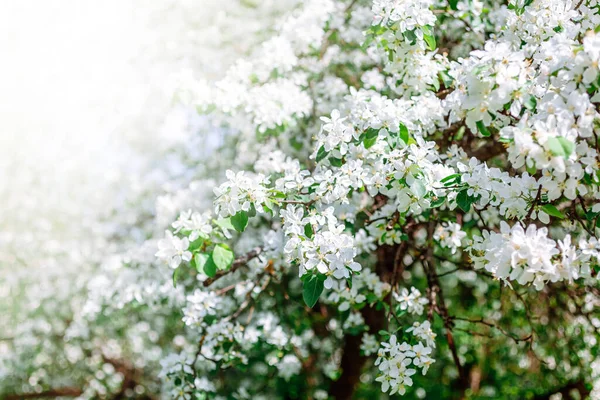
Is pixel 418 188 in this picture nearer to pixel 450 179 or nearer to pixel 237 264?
pixel 450 179

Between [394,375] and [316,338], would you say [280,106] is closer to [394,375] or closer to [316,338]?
[394,375]

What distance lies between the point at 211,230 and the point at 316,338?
322cm

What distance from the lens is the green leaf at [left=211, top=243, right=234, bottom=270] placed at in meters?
2.23

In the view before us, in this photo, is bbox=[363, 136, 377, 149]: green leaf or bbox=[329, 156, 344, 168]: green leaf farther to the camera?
bbox=[329, 156, 344, 168]: green leaf

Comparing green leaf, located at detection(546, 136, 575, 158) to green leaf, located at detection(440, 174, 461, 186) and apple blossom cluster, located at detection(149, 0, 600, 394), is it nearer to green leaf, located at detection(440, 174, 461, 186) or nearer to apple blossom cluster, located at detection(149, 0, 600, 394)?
apple blossom cluster, located at detection(149, 0, 600, 394)

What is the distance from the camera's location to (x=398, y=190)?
6.95 feet

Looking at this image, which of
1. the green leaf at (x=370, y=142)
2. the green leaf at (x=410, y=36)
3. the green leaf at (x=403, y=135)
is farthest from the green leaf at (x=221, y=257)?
→ the green leaf at (x=410, y=36)

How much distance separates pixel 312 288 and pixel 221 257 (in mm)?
519

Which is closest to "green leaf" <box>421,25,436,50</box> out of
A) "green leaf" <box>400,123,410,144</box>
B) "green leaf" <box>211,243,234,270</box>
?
"green leaf" <box>400,123,410,144</box>

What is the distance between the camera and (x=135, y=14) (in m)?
5.74

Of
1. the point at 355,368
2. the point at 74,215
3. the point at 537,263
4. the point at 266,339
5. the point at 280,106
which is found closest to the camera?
the point at 537,263

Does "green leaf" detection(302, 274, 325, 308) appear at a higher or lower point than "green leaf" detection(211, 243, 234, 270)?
higher

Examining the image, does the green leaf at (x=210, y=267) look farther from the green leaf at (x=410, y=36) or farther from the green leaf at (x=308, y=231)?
the green leaf at (x=410, y=36)

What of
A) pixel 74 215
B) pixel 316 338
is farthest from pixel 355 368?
pixel 74 215
